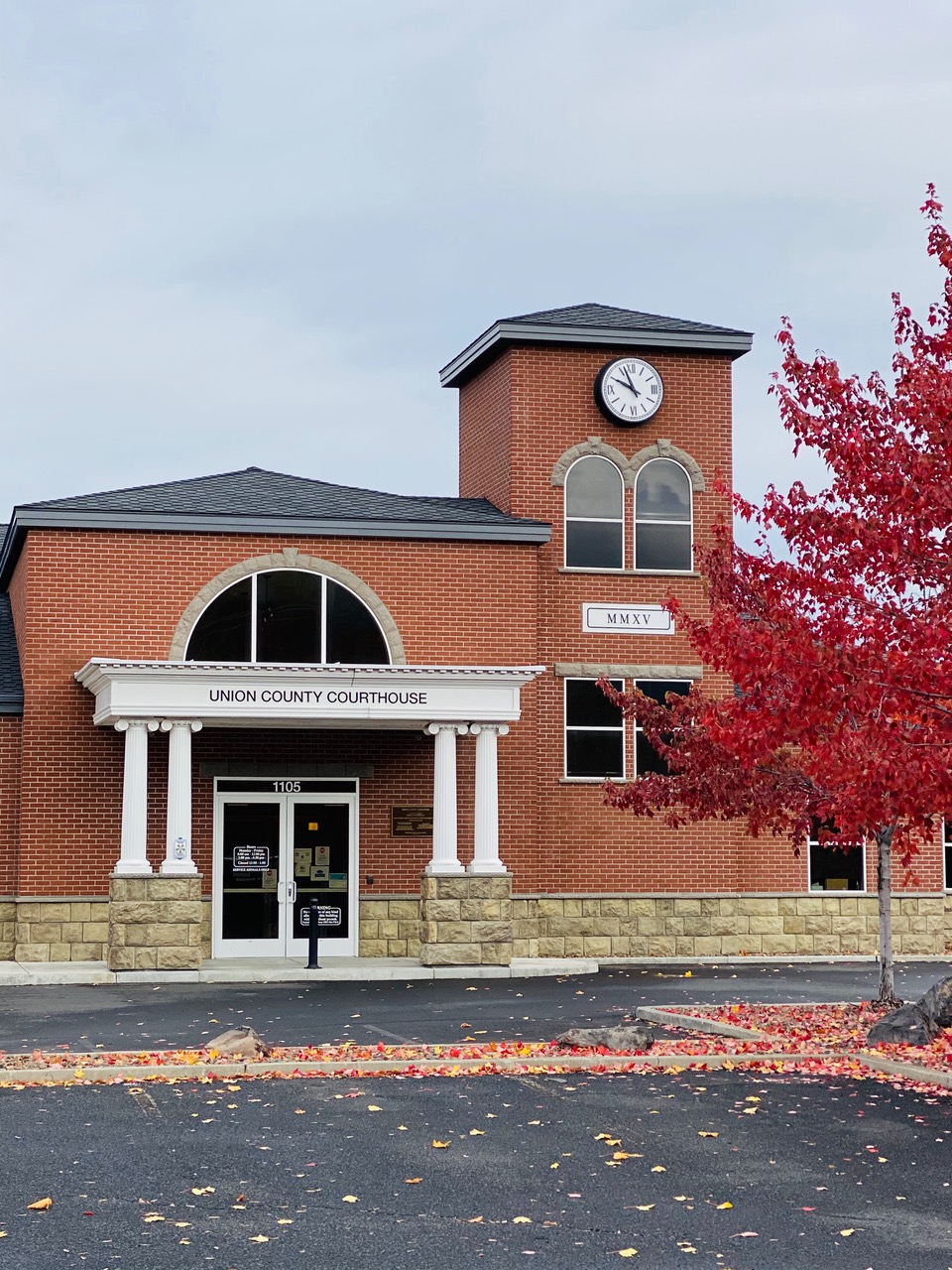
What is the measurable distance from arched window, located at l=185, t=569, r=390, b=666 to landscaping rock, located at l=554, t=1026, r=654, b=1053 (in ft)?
34.9

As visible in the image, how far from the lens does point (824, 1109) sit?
12.1 m

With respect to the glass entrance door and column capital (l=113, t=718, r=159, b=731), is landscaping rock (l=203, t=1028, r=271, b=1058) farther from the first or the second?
the glass entrance door

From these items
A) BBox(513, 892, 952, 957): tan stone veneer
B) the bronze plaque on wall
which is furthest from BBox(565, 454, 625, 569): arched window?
BBox(513, 892, 952, 957): tan stone veneer

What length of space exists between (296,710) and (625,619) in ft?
20.2

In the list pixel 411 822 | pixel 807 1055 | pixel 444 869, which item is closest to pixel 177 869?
pixel 444 869

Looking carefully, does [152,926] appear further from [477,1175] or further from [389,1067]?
[477,1175]

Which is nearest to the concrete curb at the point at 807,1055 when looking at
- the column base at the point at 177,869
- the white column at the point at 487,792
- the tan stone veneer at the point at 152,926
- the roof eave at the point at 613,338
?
the white column at the point at 487,792

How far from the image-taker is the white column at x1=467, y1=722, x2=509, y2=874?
2398cm

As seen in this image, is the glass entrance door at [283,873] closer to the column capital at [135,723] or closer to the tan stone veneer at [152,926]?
the tan stone veneer at [152,926]

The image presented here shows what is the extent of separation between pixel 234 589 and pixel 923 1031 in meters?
12.9

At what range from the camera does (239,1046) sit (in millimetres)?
14117

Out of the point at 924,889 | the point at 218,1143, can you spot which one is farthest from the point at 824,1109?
the point at 924,889

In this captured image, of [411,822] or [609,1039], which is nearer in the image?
[609,1039]

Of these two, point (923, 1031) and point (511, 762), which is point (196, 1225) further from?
point (511, 762)
